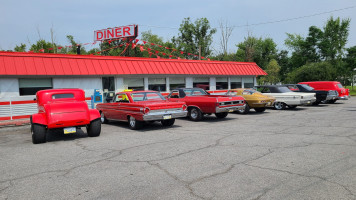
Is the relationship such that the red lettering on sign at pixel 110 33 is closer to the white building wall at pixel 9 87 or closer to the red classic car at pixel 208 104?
the white building wall at pixel 9 87

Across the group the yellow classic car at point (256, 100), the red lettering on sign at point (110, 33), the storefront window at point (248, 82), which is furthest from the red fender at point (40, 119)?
the red lettering on sign at point (110, 33)

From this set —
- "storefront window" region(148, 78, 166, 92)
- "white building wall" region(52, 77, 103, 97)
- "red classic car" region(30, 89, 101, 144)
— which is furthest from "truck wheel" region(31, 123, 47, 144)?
"storefront window" region(148, 78, 166, 92)

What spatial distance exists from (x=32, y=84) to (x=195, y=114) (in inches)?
375

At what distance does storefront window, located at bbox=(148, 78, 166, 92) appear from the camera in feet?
65.3

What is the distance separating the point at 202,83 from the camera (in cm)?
2289

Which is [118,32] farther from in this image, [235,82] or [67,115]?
[67,115]

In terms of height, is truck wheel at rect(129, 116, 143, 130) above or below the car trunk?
below

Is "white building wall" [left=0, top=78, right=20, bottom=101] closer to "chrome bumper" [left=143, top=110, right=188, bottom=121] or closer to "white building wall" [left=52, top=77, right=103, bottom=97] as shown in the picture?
"white building wall" [left=52, top=77, right=103, bottom=97]

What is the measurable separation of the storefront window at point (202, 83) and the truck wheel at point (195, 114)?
31.6 feet

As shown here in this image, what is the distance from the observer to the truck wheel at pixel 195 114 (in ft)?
41.0

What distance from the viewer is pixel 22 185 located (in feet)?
14.8

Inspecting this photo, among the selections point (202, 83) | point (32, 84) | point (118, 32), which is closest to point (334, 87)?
point (202, 83)

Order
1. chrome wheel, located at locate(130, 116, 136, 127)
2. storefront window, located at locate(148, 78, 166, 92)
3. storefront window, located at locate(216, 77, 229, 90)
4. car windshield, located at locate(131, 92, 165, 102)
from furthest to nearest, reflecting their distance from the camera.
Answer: storefront window, located at locate(216, 77, 229, 90) < storefront window, located at locate(148, 78, 166, 92) < car windshield, located at locate(131, 92, 165, 102) < chrome wheel, located at locate(130, 116, 136, 127)

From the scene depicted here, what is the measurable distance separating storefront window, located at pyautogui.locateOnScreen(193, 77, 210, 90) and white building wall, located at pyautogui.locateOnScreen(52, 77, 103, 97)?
806 centimetres
